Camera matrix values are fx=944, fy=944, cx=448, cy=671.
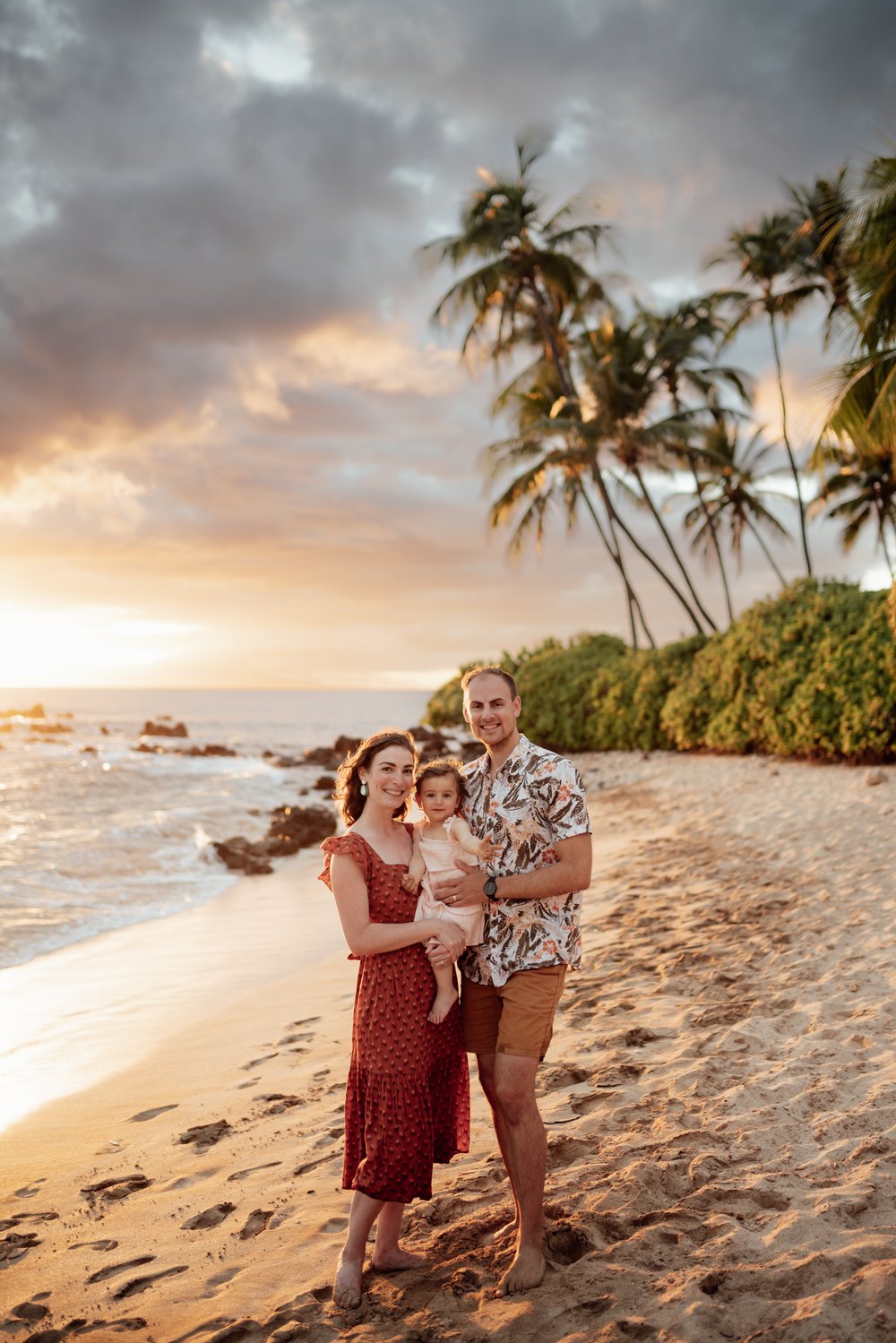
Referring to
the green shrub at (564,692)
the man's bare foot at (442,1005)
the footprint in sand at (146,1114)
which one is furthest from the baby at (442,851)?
the green shrub at (564,692)

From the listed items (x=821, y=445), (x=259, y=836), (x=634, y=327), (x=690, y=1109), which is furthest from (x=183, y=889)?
(x=634, y=327)

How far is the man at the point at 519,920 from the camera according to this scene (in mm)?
3055

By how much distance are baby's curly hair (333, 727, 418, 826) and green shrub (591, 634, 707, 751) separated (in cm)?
1578

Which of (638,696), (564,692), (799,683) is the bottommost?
(799,683)

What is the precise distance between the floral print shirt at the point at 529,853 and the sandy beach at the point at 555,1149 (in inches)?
39.1

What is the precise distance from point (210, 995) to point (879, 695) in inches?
387

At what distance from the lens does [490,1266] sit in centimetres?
318

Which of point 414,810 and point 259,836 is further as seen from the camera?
point 259,836

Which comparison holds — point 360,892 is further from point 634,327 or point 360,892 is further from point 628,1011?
point 634,327

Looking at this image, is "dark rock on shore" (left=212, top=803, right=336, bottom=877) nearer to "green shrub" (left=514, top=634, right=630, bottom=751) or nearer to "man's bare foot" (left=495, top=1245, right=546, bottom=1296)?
"green shrub" (left=514, top=634, right=630, bottom=751)

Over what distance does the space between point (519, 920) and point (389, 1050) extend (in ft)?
1.97

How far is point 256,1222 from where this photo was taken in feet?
12.0

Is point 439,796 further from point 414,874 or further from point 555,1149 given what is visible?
point 555,1149

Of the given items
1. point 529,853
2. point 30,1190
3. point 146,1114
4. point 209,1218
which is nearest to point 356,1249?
point 209,1218
